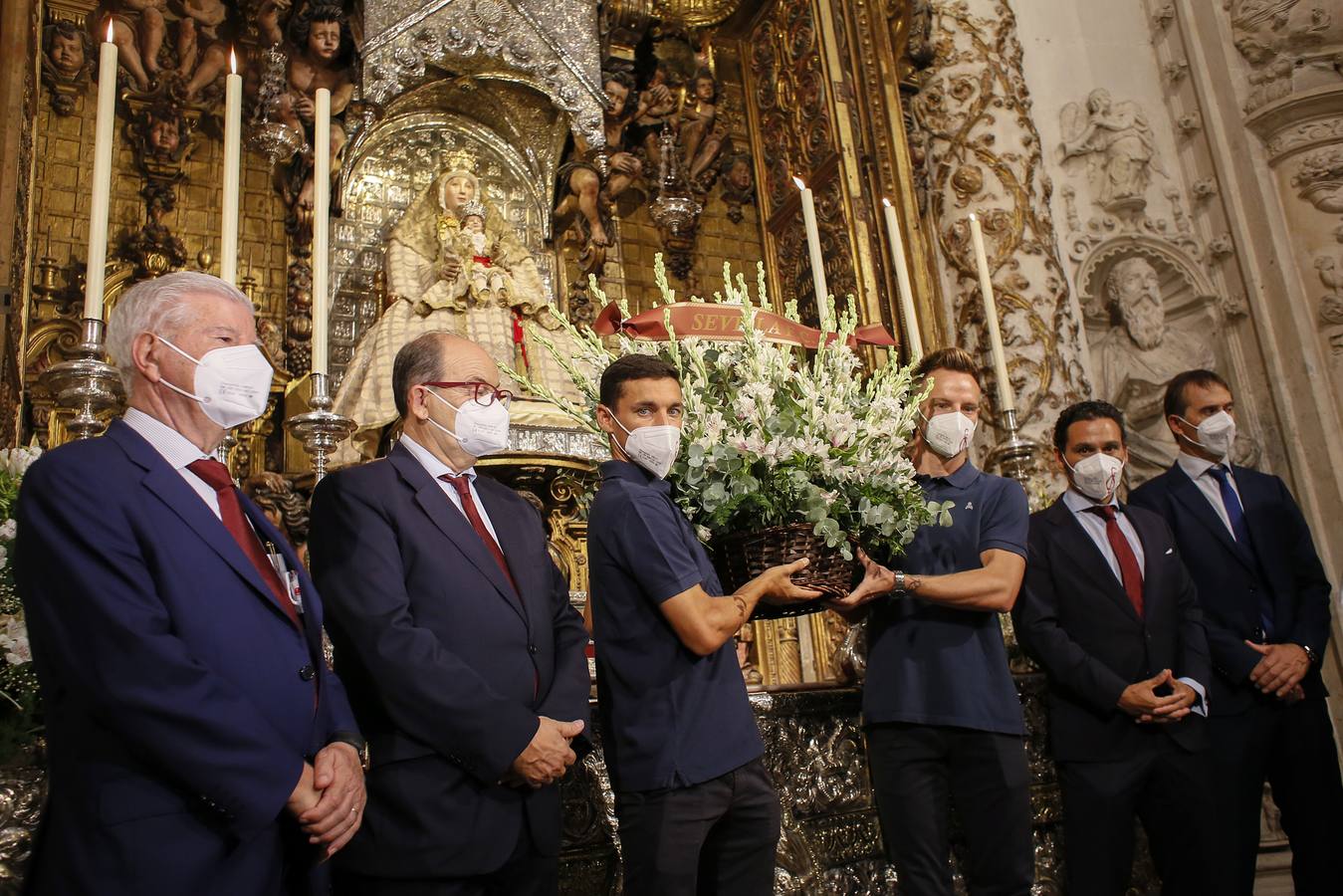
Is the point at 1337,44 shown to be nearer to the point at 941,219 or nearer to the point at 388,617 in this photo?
the point at 941,219

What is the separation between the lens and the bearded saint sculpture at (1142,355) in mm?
6230

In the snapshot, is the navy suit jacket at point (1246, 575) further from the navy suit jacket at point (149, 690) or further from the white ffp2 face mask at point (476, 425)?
the navy suit jacket at point (149, 690)

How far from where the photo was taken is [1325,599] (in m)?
3.42

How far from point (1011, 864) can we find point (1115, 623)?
90 cm

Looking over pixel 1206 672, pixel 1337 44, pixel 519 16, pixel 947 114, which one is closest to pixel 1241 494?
pixel 1206 672

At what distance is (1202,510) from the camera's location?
3559 millimetres

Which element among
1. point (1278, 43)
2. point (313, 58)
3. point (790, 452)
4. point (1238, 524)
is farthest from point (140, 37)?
point (1278, 43)

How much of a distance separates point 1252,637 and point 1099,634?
60 cm

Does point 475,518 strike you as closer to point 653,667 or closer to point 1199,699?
point 653,667

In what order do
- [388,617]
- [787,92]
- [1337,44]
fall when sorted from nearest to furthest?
[388,617] → [1337,44] → [787,92]

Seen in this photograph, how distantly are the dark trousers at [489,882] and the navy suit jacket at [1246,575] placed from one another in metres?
2.18

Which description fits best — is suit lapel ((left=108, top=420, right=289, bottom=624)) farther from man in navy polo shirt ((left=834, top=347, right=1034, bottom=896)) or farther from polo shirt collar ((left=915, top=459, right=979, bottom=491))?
polo shirt collar ((left=915, top=459, right=979, bottom=491))

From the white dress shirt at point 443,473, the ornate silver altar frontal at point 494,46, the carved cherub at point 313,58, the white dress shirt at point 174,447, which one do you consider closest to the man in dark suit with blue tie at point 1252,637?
the white dress shirt at point 443,473

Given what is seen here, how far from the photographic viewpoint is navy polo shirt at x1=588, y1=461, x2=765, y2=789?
2.11 metres
